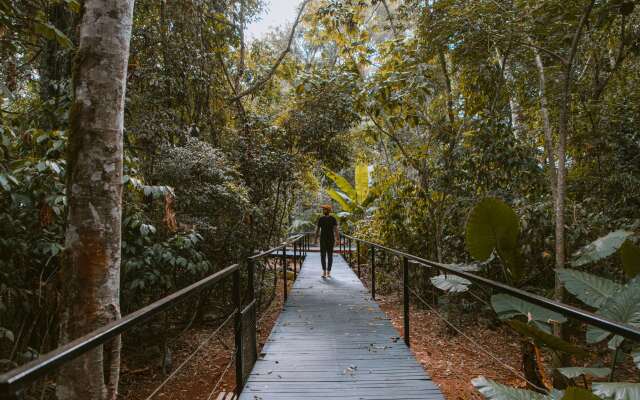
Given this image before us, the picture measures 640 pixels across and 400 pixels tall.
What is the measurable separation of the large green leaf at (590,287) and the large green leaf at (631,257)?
1.56ft

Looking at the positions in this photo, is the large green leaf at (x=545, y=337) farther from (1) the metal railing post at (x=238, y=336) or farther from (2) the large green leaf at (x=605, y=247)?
(1) the metal railing post at (x=238, y=336)

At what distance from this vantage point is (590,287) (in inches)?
109

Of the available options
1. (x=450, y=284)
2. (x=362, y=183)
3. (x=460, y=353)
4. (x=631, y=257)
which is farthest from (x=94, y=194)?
(x=362, y=183)

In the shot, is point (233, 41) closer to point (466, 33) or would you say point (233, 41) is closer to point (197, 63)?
point (197, 63)

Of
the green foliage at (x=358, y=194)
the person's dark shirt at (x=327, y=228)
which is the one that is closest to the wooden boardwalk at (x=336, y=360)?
the person's dark shirt at (x=327, y=228)

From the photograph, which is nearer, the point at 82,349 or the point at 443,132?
the point at 82,349

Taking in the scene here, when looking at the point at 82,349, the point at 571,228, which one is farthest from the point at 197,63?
the point at 571,228

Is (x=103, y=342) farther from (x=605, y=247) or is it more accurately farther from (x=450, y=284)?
(x=605, y=247)

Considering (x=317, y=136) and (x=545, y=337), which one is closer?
(x=545, y=337)

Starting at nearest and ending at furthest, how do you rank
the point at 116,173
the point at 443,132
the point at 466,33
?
the point at 116,173 < the point at 466,33 < the point at 443,132

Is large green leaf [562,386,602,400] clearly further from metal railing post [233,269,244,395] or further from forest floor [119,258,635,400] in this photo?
forest floor [119,258,635,400]

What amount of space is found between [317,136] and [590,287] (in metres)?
5.08

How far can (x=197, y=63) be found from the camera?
5.63m

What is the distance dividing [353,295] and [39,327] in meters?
4.41
